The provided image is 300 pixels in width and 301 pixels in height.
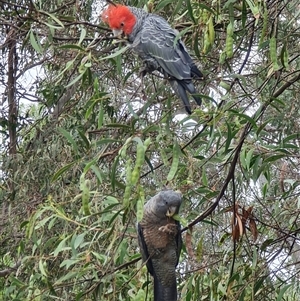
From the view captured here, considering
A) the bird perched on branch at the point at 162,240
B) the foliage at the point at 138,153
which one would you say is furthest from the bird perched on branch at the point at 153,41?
the bird perched on branch at the point at 162,240

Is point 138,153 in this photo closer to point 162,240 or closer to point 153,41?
point 162,240

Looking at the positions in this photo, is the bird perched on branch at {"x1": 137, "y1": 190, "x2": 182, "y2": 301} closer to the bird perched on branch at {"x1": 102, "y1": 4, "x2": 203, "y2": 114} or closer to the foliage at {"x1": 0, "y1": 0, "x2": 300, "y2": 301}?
the foliage at {"x1": 0, "y1": 0, "x2": 300, "y2": 301}

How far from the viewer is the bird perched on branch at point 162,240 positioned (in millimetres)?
2043

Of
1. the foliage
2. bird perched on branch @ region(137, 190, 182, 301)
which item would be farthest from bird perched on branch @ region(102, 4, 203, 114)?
bird perched on branch @ region(137, 190, 182, 301)

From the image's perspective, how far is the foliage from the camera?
1.86 m

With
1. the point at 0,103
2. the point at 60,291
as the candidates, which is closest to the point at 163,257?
the point at 60,291

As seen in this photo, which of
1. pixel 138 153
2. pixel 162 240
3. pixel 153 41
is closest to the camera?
pixel 138 153

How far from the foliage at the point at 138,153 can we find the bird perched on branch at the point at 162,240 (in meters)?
0.05

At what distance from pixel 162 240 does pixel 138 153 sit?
0.92m

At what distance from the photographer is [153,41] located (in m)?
2.41

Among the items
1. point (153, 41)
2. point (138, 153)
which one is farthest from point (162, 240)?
point (138, 153)

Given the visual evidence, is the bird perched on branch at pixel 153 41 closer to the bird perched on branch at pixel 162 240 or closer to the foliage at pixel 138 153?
the foliage at pixel 138 153

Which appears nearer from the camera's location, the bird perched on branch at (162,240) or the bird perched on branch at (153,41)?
the bird perched on branch at (162,240)

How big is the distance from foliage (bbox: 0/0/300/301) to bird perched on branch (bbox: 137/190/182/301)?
53mm
